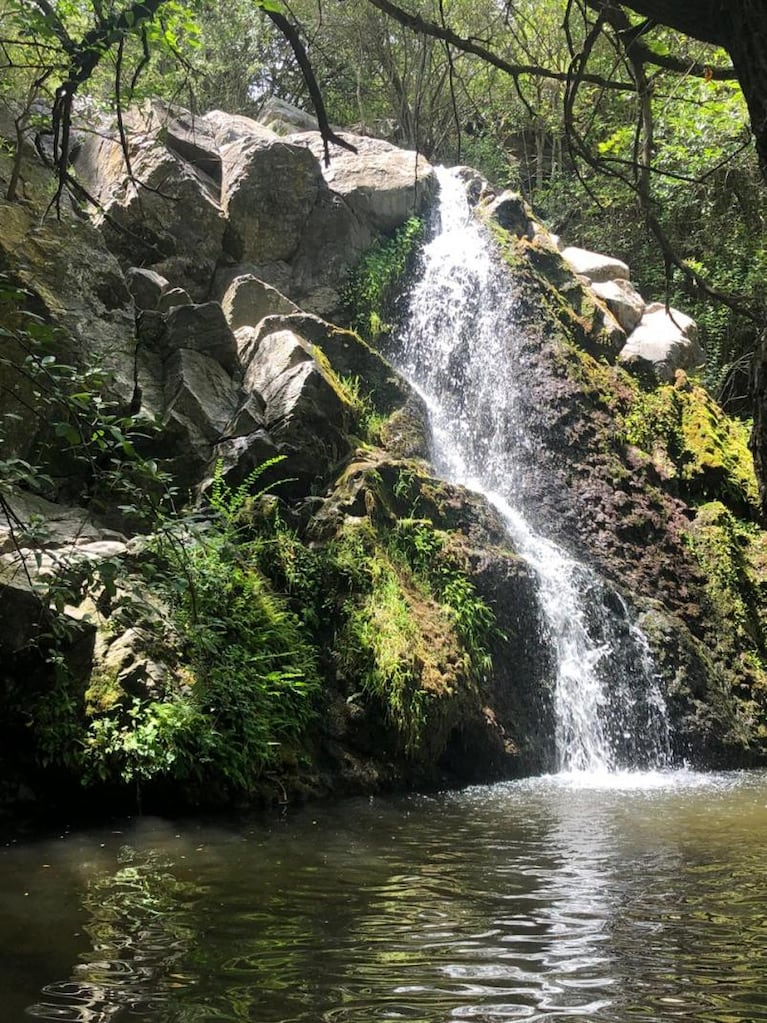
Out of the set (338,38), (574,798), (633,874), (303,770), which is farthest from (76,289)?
(338,38)

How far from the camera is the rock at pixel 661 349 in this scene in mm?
13062

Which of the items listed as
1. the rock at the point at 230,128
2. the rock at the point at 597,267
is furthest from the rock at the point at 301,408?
the rock at the point at 597,267

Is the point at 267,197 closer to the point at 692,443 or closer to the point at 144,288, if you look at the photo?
the point at 144,288

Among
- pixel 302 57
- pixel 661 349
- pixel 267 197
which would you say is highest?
pixel 267 197

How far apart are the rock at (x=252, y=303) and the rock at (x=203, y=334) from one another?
131 centimetres

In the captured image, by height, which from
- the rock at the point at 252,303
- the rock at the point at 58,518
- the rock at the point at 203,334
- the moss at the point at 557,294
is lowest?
the rock at the point at 58,518

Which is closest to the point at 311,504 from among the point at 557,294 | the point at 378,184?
the point at 557,294

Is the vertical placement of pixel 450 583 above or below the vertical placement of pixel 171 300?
below

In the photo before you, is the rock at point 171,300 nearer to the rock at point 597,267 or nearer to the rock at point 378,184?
the rock at point 378,184

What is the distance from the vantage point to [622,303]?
1426 cm

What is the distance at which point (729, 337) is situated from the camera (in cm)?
1681

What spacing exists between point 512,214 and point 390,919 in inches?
506

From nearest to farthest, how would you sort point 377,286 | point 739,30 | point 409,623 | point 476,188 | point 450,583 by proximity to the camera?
point 739,30 < point 409,623 < point 450,583 < point 377,286 < point 476,188

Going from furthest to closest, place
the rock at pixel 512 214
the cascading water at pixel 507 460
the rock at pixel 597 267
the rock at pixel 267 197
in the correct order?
the rock at pixel 597 267, the rock at pixel 512 214, the rock at pixel 267 197, the cascading water at pixel 507 460
